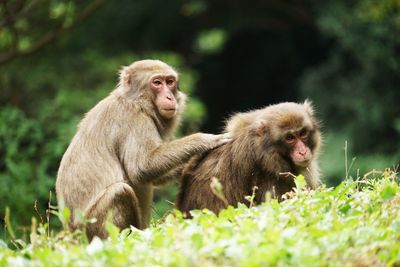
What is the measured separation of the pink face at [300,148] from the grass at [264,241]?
1.38m

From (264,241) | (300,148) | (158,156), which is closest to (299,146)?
(300,148)

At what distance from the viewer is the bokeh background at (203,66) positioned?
494 inches

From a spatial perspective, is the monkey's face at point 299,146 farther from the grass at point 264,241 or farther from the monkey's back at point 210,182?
the grass at point 264,241

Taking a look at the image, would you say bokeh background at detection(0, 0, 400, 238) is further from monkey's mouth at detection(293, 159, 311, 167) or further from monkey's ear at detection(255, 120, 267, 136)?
monkey's mouth at detection(293, 159, 311, 167)

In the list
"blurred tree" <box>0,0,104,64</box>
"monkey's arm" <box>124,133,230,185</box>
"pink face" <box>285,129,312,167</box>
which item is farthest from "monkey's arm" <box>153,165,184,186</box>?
"blurred tree" <box>0,0,104,64</box>

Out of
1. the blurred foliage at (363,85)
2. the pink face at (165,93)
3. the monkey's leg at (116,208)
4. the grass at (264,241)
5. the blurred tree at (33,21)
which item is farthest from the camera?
the blurred foliage at (363,85)

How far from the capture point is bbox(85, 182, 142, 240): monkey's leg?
741cm

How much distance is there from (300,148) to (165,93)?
4.93 ft

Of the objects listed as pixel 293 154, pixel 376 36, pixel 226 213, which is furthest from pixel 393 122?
pixel 226 213

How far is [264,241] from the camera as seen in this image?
5094mm

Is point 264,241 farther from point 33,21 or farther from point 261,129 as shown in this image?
point 33,21

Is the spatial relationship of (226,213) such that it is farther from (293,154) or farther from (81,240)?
(293,154)

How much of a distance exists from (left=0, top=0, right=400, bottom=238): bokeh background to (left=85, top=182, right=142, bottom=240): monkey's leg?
1639 millimetres

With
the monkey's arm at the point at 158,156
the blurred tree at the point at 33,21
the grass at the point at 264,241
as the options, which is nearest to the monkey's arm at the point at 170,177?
the monkey's arm at the point at 158,156
